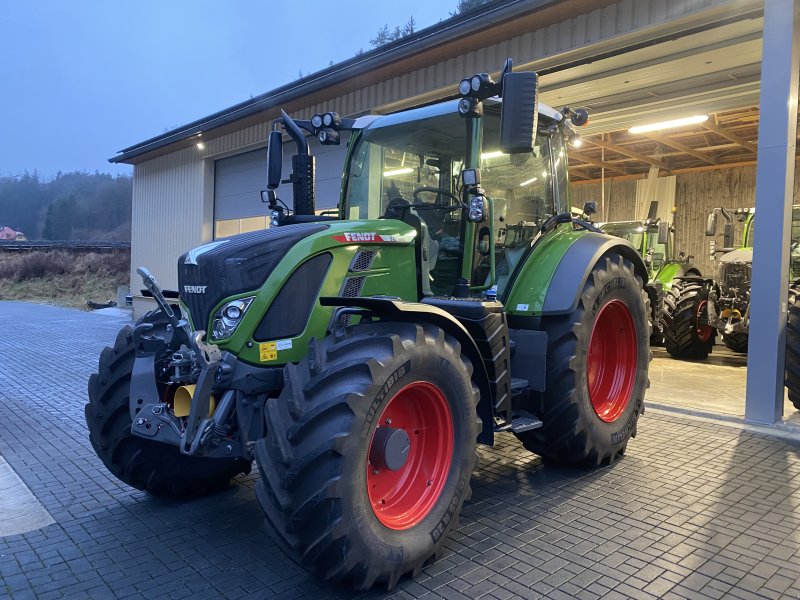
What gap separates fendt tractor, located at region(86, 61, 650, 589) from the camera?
259 cm

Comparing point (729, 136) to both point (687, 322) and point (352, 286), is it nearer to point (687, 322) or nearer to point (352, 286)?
point (687, 322)

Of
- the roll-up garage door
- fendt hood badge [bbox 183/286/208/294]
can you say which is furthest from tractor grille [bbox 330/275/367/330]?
the roll-up garage door

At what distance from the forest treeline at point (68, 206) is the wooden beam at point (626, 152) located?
48.6m

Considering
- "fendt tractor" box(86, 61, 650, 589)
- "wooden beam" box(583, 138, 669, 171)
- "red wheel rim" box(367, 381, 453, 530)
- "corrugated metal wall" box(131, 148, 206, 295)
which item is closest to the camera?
"fendt tractor" box(86, 61, 650, 589)

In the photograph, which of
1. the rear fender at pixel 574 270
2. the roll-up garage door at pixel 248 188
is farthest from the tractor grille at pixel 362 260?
the roll-up garage door at pixel 248 188

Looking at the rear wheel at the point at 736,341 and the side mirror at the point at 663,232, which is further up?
the side mirror at the point at 663,232

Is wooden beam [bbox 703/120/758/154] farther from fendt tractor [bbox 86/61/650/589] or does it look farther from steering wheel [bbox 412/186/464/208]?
steering wheel [bbox 412/186/464/208]

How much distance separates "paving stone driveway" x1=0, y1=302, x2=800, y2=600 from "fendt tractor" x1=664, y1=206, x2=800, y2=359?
197 inches

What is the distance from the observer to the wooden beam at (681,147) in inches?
509

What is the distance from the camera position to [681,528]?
3480 mm

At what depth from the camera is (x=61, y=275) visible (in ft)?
99.9

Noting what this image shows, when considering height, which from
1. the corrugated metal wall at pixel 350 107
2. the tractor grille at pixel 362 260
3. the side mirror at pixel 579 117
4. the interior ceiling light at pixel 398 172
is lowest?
the tractor grille at pixel 362 260

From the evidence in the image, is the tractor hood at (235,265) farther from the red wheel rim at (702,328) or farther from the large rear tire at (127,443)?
the red wheel rim at (702,328)

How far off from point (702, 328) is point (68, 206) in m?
75.4
